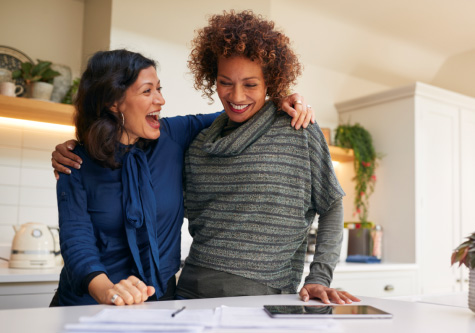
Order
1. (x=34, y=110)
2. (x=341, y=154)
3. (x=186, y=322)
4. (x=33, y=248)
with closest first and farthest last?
(x=186, y=322)
(x=33, y=248)
(x=34, y=110)
(x=341, y=154)

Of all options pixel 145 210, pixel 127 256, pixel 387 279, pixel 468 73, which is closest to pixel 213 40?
pixel 145 210

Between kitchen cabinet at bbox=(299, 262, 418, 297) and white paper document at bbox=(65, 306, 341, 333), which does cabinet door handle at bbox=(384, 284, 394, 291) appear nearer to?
kitchen cabinet at bbox=(299, 262, 418, 297)

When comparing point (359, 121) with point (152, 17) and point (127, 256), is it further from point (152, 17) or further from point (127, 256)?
point (127, 256)

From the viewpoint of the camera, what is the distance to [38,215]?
276cm

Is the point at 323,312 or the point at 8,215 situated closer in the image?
the point at 323,312

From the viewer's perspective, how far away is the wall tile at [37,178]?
2.74 m

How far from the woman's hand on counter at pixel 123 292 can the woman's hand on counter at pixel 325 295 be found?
360mm

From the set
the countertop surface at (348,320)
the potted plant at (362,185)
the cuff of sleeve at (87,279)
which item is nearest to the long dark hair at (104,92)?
the cuff of sleeve at (87,279)

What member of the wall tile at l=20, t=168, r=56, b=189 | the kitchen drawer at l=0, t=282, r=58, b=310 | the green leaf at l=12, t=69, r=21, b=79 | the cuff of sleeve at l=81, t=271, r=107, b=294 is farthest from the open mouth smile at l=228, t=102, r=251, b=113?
the wall tile at l=20, t=168, r=56, b=189

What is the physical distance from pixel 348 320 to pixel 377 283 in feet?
8.05

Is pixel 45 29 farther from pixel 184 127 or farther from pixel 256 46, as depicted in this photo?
pixel 256 46

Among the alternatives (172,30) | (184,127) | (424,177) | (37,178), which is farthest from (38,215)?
(424,177)

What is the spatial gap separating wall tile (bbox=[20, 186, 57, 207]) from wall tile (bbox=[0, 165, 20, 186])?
5cm

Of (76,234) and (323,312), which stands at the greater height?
(76,234)
